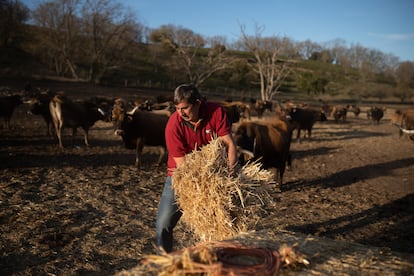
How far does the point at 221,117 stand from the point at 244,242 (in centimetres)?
152

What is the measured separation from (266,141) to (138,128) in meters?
4.43

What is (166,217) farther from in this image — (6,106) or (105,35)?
(105,35)

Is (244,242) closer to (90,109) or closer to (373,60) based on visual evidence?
(90,109)

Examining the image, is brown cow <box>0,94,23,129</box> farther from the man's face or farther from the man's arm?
the man's arm

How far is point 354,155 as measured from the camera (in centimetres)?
1406

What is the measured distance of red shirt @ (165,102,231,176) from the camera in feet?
11.5

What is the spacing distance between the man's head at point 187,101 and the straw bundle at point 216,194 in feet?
1.66

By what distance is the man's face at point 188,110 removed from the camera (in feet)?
11.0

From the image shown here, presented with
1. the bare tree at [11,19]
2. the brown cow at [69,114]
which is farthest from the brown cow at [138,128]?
the bare tree at [11,19]

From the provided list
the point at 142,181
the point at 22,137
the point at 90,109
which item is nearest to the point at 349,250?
the point at 142,181

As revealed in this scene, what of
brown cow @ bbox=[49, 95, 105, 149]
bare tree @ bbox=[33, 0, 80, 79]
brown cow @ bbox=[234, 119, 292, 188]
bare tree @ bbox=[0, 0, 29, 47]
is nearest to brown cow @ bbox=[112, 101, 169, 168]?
brown cow @ bbox=[49, 95, 105, 149]

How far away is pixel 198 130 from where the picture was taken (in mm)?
3570

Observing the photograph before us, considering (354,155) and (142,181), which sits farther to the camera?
(354,155)

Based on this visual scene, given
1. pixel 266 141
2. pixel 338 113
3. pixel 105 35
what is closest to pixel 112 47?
pixel 105 35
